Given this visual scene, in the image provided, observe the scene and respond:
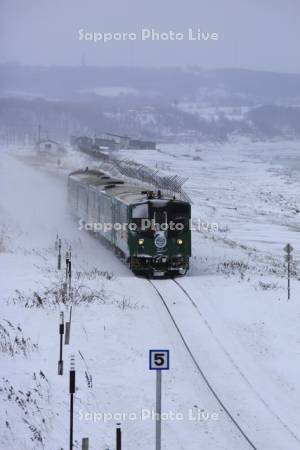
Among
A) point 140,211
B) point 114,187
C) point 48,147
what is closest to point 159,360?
point 140,211

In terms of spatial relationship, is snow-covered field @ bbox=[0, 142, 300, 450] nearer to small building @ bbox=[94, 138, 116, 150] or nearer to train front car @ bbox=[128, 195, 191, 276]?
train front car @ bbox=[128, 195, 191, 276]

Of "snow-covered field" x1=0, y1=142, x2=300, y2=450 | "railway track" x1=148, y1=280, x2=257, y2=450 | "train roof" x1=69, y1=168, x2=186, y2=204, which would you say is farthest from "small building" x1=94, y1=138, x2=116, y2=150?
"railway track" x1=148, y1=280, x2=257, y2=450

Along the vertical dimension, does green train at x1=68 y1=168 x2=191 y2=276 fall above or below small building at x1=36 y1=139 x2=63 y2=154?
below

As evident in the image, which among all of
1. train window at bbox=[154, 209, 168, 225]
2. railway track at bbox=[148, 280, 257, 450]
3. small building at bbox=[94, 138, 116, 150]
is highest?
small building at bbox=[94, 138, 116, 150]

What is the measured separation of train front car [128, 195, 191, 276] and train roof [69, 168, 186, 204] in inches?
13.0

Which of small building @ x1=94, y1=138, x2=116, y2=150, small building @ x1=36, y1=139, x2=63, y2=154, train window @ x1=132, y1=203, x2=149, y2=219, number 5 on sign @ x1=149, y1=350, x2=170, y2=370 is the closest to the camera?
number 5 on sign @ x1=149, y1=350, x2=170, y2=370

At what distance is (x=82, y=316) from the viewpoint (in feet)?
64.1

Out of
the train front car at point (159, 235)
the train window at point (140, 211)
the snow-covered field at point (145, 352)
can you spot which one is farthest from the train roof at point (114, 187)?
the snow-covered field at point (145, 352)

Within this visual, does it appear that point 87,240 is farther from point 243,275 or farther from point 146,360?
point 146,360

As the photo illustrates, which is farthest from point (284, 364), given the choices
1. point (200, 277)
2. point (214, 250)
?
point (214, 250)

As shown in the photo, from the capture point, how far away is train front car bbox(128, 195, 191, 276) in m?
27.0

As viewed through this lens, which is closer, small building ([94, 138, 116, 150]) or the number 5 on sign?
the number 5 on sign

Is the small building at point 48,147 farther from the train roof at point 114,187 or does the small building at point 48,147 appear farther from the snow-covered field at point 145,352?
the snow-covered field at point 145,352

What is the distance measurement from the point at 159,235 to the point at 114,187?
22.0 ft
